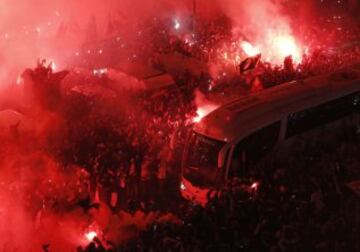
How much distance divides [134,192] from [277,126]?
11.1ft

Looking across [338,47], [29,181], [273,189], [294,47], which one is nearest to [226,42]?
[294,47]

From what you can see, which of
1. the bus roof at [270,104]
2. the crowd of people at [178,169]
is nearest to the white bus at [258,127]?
the bus roof at [270,104]

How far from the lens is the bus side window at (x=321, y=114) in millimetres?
10492

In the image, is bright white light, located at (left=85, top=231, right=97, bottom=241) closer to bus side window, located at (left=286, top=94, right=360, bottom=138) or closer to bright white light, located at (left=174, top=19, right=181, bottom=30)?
bus side window, located at (left=286, top=94, right=360, bottom=138)

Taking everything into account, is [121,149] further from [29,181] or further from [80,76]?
[80,76]

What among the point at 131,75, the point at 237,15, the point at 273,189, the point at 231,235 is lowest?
the point at 231,235

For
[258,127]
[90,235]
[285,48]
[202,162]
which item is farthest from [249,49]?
[90,235]

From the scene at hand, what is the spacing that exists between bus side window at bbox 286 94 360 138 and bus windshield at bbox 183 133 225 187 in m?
1.87

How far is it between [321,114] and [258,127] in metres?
2.07

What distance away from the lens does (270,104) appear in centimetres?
1026

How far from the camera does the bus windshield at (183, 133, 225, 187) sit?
374 inches

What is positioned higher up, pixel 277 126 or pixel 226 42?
pixel 226 42

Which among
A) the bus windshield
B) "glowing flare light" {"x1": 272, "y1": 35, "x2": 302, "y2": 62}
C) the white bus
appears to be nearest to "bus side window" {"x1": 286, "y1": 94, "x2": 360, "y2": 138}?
the white bus

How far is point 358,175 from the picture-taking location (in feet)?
24.6
